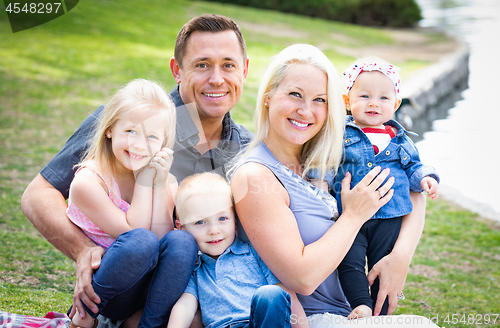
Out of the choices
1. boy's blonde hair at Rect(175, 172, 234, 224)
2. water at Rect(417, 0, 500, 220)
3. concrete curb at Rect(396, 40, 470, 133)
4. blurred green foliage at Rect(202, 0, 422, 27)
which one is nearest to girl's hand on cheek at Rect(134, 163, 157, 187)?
boy's blonde hair at Rect(175, 172, 234, 224)

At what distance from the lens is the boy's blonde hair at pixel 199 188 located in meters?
2.22

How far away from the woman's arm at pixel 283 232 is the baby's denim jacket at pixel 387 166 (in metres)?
0.25

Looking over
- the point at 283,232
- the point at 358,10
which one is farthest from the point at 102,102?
the point at 358,10

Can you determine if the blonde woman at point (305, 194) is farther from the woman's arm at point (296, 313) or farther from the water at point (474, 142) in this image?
the water at point (474, 142)

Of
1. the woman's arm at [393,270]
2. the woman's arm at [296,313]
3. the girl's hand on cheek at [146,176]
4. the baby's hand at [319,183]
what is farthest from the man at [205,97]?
the woman's arm at [393,270]

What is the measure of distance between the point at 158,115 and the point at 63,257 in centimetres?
231

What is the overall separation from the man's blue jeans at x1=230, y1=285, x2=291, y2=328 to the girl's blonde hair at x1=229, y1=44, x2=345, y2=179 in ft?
2.17

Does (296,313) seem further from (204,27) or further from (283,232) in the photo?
(204,27)

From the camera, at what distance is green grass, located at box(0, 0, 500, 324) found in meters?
3.81

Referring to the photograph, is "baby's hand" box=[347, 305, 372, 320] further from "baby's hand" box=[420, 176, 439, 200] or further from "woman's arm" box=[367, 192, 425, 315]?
"baby's hand" box=[420, 176, 439, 200]

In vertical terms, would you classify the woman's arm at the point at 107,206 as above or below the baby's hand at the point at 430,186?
below

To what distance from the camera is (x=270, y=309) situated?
183cm

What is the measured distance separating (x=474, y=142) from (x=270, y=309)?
25.9 feet

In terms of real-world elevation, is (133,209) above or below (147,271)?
above
